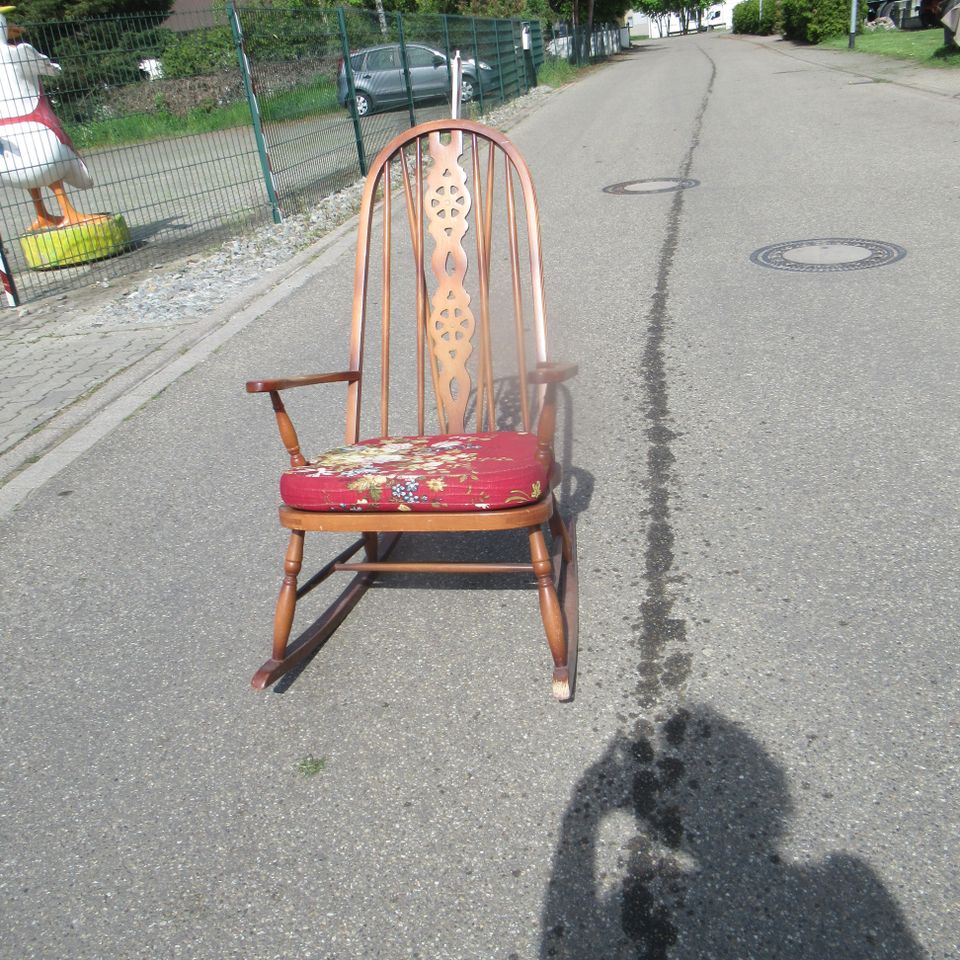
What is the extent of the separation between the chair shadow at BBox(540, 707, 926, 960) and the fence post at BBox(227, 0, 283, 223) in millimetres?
8465

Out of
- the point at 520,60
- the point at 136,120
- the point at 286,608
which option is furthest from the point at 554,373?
the point at 520,60

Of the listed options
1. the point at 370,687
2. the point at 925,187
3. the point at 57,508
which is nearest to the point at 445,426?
the point at 370,687

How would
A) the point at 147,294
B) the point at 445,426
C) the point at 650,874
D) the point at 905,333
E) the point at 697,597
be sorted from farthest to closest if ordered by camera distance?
the point at 147,294
the point at 905,333
the point at 445,426
the point at 697,597
the point at 650,874

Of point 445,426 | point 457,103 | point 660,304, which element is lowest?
point 660,304

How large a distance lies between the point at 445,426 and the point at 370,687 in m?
0.97

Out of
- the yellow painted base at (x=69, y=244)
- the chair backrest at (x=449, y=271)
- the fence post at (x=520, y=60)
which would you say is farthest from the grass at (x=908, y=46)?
the chair backrest at (x=449, y=271)

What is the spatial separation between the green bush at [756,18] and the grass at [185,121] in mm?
43091

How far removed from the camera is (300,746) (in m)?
2.52

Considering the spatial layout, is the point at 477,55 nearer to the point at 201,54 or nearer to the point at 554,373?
the point at 201,54

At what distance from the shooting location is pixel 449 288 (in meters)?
3.24

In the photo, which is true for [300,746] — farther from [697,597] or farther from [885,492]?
[885,492]

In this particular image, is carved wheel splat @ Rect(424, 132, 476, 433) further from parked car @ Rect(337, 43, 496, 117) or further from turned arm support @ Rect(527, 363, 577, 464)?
parked car @ Rect(337, 43, 496, 117)

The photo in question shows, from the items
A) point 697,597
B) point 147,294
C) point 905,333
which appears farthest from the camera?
point 147,294

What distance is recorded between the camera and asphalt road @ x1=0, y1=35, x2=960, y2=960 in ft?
6.51
